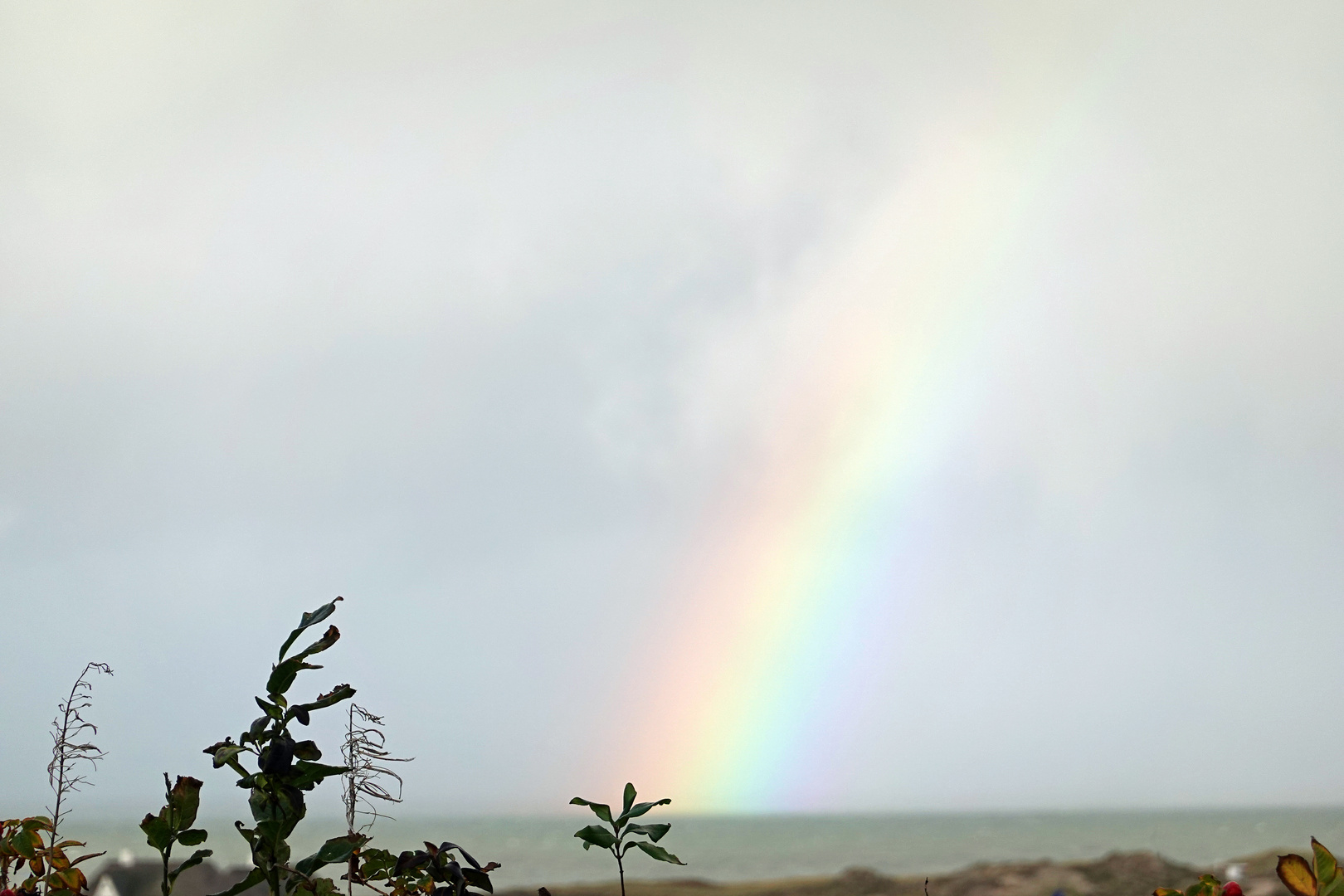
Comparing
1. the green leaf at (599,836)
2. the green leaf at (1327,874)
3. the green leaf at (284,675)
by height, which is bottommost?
the green leaf at (1327,874)

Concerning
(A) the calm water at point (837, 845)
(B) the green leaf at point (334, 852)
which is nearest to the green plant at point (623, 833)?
(B) the green leaf at point (334, 852)

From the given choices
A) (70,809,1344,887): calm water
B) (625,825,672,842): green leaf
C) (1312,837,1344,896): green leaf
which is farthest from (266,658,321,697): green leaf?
(70,809,1344,887): calm water

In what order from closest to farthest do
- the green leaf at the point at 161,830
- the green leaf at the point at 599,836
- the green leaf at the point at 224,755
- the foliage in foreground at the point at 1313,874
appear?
the foliage in foreground at the point at 1313,874 → the green leaf at the point at 224,755 → the green leaf at the point at 161,830 → the green leaf at the point at 599,836

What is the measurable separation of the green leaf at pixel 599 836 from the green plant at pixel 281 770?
16.9 inches

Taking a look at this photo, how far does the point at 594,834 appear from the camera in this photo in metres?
1.84

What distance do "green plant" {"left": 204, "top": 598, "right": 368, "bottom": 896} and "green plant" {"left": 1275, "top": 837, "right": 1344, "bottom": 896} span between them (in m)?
1.37

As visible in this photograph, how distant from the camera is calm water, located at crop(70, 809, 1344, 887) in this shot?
59.0 meters

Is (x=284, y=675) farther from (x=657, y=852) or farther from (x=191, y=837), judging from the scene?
(x=657, y=852)

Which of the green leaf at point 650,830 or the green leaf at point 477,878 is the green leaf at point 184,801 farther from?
the green leaf at point 650,830

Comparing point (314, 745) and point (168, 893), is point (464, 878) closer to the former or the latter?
point (314, 745)

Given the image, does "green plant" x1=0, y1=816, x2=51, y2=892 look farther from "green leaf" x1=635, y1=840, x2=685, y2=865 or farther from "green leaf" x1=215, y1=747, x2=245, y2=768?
"green leaf" x1=635, y1=840, x2=685, y2=865

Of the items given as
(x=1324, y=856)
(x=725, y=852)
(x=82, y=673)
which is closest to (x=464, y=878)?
(x=82, y=673)

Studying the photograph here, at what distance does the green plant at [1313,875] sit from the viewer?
144 cm

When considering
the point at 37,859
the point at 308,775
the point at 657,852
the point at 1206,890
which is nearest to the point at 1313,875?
the point at 1206,890
